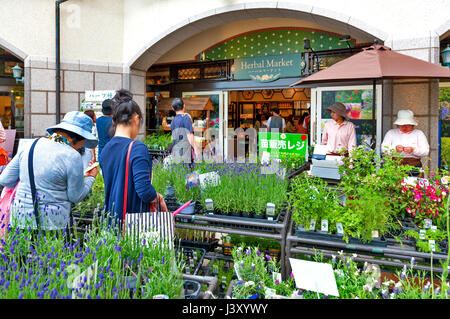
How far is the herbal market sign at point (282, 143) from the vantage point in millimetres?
4820

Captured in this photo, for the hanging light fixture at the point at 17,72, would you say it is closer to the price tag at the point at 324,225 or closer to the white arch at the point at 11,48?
the white arch at the point at 11,48

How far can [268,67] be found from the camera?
28.3ft

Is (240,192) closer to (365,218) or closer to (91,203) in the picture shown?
(365,218)

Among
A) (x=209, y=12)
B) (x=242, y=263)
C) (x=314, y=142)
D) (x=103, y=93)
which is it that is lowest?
(x=242, y=263)

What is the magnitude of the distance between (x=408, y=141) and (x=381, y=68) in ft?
3.45

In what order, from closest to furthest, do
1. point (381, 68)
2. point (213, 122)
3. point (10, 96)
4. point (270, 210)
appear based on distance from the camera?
point (270, 210) < point (381, 68) < point (213, 122) < point (10, 96)

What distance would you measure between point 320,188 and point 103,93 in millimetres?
5695

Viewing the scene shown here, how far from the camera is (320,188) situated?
2432mm

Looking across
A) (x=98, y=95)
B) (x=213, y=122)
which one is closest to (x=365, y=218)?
(x=98, y=95)

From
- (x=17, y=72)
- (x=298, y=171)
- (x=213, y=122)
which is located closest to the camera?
(x=298, y=171)

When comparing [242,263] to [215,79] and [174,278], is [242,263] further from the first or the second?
[215,79]

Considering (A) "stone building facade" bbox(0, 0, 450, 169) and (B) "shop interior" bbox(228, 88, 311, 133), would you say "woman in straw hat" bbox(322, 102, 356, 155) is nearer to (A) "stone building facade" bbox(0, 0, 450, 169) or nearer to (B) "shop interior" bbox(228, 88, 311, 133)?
(A) "stone building facade" bbox(0, 0, 450, 169)

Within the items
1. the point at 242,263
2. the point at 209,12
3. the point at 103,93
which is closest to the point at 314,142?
the point at 209,12

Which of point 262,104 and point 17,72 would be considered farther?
point 262,104
